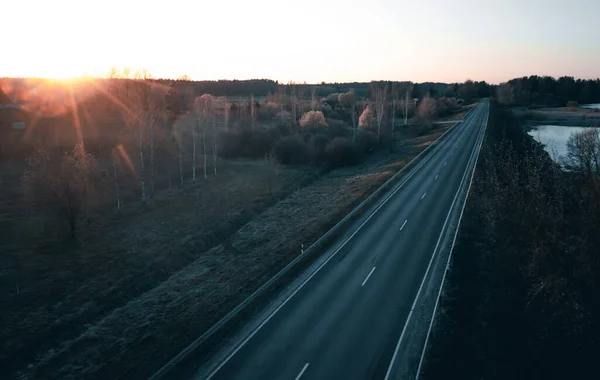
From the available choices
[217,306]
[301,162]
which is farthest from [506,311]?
[301,162]

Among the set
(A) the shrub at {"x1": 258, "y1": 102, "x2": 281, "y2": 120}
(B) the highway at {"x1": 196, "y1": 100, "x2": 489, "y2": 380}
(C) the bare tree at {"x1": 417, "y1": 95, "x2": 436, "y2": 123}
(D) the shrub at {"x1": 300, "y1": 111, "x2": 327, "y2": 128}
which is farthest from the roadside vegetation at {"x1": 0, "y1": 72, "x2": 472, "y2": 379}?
(C) the bare tree at {"x1": 417, "y1": 95, "x2": 436, "y2": 123}

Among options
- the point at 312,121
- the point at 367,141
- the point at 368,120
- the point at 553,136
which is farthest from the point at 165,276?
the point at 553,136

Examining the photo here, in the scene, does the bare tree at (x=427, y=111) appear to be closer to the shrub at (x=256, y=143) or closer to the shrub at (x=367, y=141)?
the shrub at (x=367, y=141)

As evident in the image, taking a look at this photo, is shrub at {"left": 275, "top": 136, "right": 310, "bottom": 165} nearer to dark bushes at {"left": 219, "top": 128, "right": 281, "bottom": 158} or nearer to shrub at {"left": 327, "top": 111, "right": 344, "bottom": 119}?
dark bushes at {"left": 219, "top": 128, "right": 281, "bottom": 158}

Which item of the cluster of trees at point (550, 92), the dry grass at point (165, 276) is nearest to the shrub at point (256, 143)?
the dry grass at point (165, 276)

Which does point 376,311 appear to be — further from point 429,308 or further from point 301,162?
point 301,162

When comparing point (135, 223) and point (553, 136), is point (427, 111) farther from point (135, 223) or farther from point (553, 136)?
point (135, 223)
